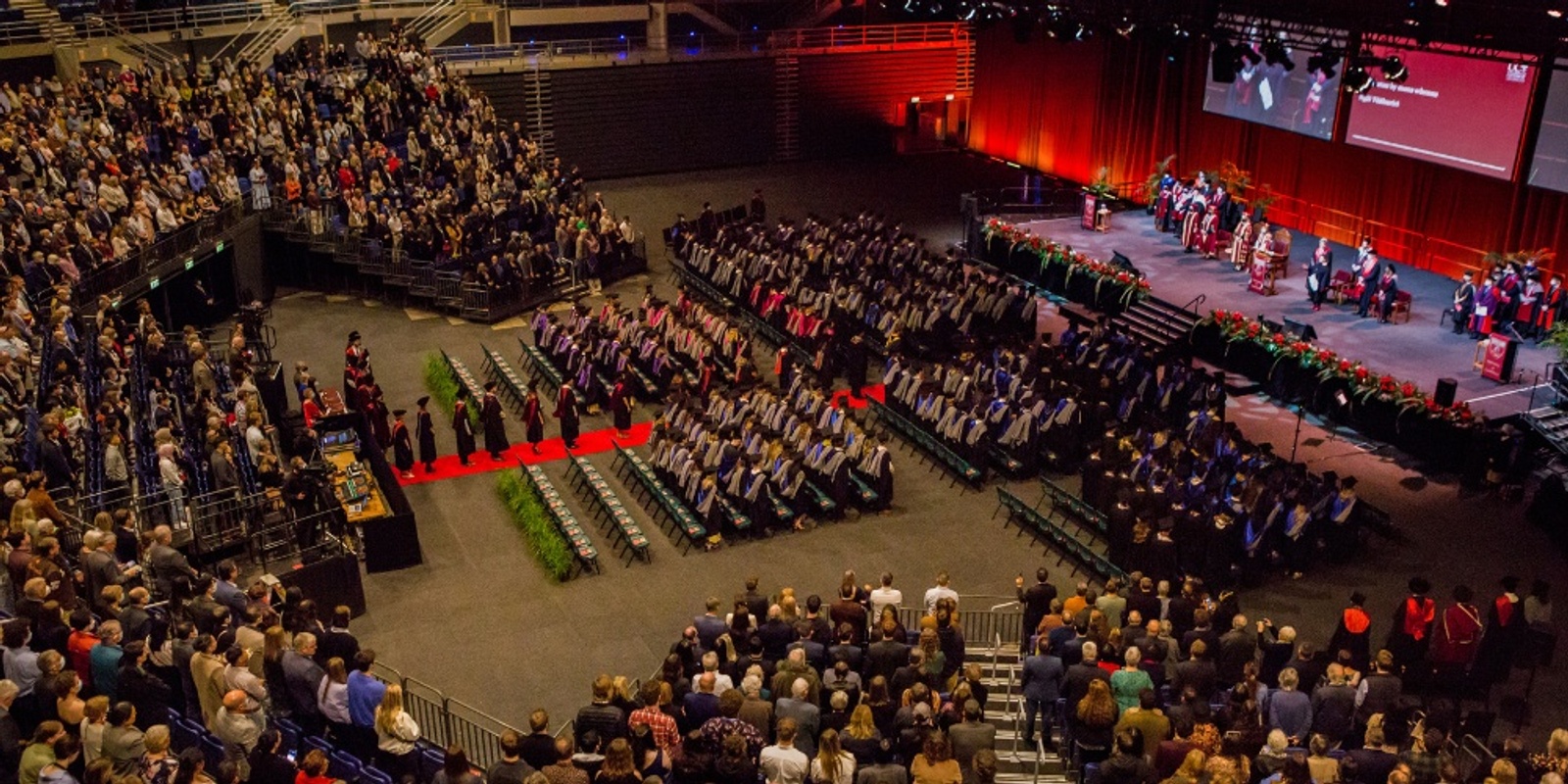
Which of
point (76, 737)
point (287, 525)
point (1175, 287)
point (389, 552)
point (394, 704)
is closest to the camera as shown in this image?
point (76, 737)

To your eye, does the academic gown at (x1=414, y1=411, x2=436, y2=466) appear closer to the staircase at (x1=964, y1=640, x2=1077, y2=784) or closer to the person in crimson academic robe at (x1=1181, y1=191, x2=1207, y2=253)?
the staircase at (x1=964, y1=640, x2=1077, y2=784)

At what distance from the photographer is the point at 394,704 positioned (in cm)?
973

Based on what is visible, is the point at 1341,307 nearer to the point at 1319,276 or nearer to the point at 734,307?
the point at 1319,276

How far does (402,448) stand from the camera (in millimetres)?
19469

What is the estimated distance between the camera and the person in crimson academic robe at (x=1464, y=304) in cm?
2283

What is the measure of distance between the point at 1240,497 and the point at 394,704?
10.8 meters

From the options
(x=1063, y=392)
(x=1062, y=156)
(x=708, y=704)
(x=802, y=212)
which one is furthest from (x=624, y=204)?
(x=708, y=704)

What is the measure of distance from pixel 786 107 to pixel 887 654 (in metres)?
31.1

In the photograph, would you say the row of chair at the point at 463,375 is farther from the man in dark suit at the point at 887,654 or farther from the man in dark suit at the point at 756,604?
the man in dark suit at the point at 887,654

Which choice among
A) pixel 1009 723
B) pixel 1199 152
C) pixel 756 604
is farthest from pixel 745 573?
pixel 1199 152

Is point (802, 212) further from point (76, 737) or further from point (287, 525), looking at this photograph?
point (76, 737)

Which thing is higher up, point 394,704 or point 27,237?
point 27,237

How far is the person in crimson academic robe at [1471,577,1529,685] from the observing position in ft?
43.6

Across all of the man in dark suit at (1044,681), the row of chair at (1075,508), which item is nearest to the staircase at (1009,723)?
the man in dark suit at (1044,681)
